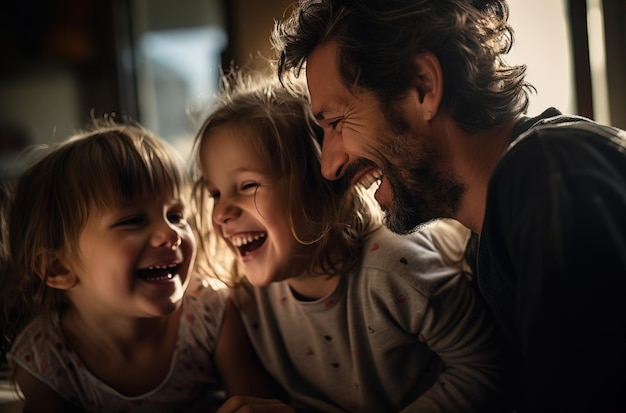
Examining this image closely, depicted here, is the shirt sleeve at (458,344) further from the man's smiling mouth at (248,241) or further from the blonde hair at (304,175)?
the man's smiling mouth at (248,241)

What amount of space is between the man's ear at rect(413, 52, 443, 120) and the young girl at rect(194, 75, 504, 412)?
0.20m

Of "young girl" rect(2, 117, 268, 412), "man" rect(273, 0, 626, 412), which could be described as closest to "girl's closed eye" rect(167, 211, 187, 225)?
"young girl" rect(2, 117, 268, 412)

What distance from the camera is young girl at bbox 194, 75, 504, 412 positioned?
111 cm

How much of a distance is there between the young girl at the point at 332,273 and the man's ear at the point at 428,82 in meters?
0.20

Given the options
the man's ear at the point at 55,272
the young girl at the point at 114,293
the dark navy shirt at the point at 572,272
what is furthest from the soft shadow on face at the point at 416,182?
the man's ear at the point at 55,272

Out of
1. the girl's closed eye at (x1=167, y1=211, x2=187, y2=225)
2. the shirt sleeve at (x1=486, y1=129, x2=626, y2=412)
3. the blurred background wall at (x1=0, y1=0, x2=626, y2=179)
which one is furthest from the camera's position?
the blurred background wall at (x1=0, y1=0, x2=626, y2=179)

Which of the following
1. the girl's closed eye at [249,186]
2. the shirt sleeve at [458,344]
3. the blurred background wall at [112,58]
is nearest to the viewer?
the shirt sleeve at [458,344]

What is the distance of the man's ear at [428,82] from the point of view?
96 cm

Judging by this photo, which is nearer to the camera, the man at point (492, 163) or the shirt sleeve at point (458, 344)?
the man at point (492, 163)

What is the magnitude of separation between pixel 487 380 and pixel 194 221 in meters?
0.71

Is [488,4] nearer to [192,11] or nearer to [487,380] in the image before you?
[487,380]

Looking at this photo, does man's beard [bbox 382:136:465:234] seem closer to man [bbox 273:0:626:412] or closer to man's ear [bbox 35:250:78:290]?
man [bbox 273:0:626:412]

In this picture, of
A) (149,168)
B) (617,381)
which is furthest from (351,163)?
(617,381)

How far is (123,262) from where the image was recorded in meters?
1.19
